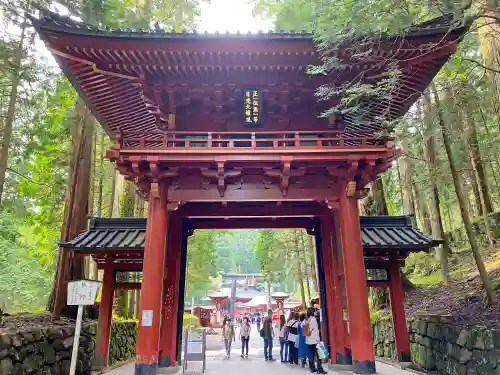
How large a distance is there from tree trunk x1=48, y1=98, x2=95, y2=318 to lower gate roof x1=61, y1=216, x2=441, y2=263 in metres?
0.57

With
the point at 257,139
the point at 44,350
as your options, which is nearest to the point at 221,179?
the point at 257,139

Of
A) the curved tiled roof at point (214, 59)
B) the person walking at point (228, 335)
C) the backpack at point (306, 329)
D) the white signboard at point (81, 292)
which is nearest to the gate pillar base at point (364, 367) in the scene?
the backpack at point (306, 329)

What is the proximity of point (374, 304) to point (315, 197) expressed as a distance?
8.87 m

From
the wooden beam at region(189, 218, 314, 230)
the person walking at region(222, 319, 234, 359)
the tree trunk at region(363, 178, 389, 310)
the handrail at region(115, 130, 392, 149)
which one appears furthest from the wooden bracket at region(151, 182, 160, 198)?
the tree trunk at region(363, 178, 389, 310)

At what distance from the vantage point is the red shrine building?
6.86 metres

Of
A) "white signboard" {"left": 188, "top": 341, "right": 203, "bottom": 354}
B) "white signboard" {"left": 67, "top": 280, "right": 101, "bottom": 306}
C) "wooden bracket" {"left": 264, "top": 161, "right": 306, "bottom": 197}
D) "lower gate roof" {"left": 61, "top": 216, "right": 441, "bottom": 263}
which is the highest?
"wooden bracket" {"left": 264, "top": 161, "right": 306, "bottom": 197}

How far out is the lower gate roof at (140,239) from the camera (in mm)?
9156

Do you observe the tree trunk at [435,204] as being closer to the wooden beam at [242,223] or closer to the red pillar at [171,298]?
the wooden beam at [242,223]

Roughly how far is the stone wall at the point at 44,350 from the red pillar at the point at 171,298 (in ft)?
7.17

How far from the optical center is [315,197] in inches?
315

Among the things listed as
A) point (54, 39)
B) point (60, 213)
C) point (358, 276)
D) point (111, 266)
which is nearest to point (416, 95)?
point (358, 276)

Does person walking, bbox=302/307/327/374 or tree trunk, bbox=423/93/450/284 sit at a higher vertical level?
tree trunk, bbox=423/93/450/284

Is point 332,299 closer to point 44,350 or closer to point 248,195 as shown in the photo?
point 248,195

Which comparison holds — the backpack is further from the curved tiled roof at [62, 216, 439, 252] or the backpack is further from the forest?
the forest
